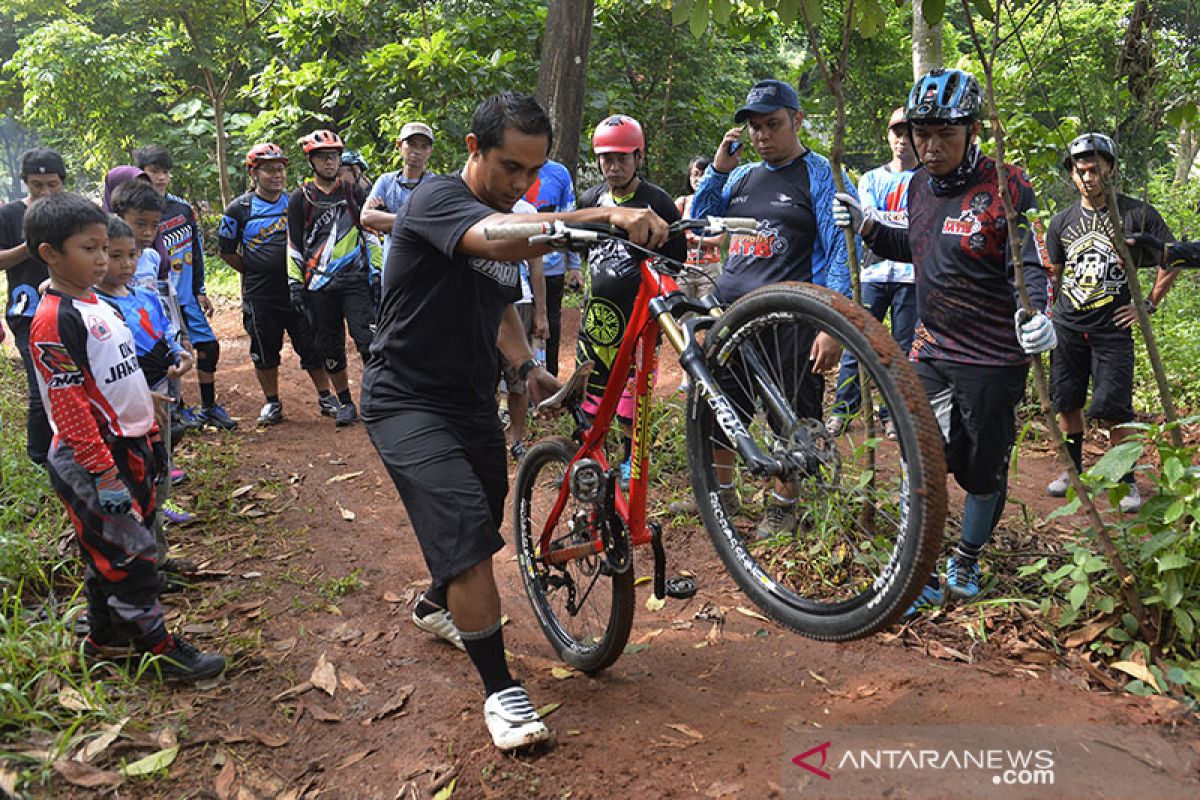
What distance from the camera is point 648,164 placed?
12.9 m

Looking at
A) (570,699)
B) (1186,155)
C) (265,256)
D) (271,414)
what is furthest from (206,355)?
(1186,155)

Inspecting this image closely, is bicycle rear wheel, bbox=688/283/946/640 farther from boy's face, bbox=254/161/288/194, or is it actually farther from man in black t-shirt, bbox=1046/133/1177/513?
boy's face, bbox=254/161/288/194

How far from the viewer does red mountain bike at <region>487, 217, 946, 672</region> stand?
7.06 ft

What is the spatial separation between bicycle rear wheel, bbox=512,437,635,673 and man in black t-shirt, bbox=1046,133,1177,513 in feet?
10.9

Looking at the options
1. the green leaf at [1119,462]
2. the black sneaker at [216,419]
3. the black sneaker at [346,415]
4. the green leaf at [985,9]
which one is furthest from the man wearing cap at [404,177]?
the green leaf at [1119,462]

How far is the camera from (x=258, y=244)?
23.9ft

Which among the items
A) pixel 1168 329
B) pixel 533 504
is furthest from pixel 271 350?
pixel 1168 329

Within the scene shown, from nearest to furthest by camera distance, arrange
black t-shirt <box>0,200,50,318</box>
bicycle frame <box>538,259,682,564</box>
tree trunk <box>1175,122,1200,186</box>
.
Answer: bicycle frame <box>538,259,682,564</box> → black t-shirt <box>0,200,50,318</box> → tree trunk <box>1175,122,1200,186</box>

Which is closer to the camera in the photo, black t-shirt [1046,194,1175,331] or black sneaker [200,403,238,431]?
black t-shirt [1046,194,1175,331]

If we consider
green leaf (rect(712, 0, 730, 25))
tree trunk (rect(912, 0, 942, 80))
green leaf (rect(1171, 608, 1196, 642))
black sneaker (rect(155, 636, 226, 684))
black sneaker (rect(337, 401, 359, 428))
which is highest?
tree trunk (rect(912, 0, 942, 80))

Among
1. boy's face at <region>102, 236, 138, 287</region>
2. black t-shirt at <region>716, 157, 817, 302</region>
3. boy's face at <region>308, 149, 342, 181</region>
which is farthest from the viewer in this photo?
boy's face at <region>308, 149, 342, 181</region>

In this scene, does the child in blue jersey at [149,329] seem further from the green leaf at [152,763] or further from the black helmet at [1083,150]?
the black helmet at [1083,150]

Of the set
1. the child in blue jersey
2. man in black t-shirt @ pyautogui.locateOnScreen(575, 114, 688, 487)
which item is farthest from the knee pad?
man in black t-shirt @ pyautogui.locateOnScreen(575, 114, 688, 487)

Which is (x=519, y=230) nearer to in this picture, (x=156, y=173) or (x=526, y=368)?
(x=526, y=368)
